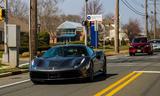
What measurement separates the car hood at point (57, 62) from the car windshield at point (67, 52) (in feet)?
2.28

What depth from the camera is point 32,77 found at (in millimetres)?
14938

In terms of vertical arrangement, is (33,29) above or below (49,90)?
above

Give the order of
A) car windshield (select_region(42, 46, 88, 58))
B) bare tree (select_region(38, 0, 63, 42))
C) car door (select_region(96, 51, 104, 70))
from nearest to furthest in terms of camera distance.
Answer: car windshield (select_region(42, 46, 88, 58)) < car door (select_region(96, 51, 104, 70)) < bare tree (select_region(38, 0, 63, 42))

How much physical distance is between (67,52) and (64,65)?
1456mm

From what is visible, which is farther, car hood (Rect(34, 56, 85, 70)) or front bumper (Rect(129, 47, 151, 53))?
front bumper (Rect(129, 47, 151, 53))

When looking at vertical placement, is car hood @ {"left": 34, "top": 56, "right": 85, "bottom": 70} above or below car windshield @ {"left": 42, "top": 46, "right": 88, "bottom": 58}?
below

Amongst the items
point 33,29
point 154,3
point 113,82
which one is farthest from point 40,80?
point 154,3

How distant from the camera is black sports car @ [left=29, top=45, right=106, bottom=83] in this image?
14.5 meters

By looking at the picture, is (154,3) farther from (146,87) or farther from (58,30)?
(146,87)

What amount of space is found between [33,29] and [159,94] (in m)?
14.8

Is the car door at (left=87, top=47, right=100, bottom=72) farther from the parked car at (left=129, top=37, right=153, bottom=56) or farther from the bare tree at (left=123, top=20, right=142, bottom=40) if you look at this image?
the bare tree at (left=123, top=20, right=142, bottom=40)

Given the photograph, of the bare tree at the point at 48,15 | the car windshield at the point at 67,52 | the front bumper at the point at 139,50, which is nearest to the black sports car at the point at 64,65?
the car windshield at the point at 67,52

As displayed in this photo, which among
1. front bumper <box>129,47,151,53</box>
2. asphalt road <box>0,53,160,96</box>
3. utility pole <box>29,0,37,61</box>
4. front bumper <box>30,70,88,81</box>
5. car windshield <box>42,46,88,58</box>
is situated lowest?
asphalt road <box>0,53,160,96</box>

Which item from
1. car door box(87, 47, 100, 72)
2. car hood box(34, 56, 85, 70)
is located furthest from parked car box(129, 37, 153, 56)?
car hood box(34, 56, 85, 70)
